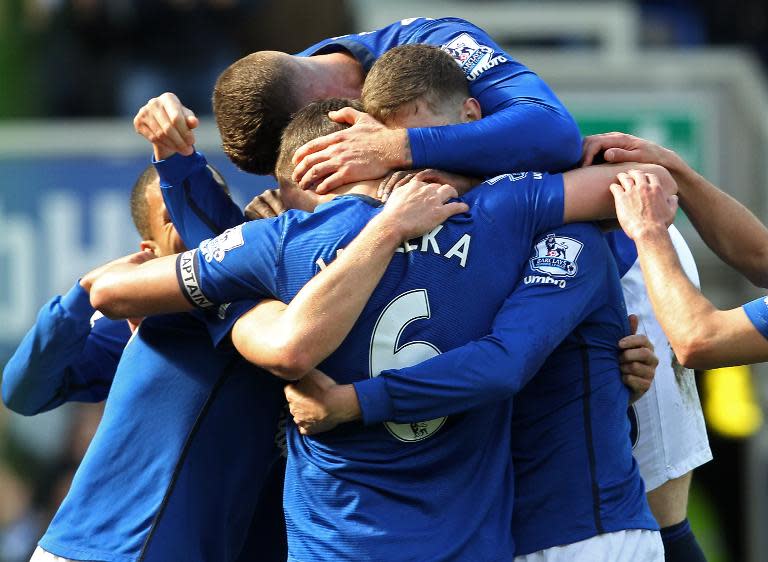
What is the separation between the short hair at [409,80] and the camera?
10.9 ft

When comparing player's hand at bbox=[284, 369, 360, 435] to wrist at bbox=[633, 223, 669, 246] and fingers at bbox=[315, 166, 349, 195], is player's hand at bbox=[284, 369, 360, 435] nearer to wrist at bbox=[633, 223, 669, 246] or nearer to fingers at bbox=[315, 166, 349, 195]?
fingers at bbox=[315, 166, 349, 195]

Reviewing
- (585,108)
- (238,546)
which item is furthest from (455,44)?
(585,108)

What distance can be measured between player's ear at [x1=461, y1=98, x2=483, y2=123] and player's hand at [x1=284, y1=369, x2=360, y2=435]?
2.47 feet

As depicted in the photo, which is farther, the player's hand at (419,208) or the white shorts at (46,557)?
the white shorts at (46,557)

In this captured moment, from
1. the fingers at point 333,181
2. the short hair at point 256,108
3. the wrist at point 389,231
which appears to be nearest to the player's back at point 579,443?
the wrist at point 389,231

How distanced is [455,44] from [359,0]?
6869mm

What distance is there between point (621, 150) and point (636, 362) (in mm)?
535

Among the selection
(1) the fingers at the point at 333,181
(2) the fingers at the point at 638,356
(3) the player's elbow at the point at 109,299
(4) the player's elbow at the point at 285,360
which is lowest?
(2) the fingers at the point at 638,356

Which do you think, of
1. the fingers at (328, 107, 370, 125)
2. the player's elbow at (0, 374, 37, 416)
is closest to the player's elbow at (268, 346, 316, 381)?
the fingers at (328, 107, 370, 125)

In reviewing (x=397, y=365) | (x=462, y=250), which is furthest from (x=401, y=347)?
(x=462, y=250)

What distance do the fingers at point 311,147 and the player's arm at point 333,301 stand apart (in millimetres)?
228

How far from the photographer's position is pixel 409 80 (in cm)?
332

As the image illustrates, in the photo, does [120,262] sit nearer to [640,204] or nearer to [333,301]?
[333,301]

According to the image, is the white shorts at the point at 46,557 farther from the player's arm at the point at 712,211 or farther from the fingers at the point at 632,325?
the player's arm at the point at 712,211
